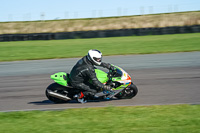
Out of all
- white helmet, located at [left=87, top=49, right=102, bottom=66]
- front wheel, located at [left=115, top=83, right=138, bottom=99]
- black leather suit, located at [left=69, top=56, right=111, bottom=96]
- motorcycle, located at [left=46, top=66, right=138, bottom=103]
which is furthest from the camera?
front wheel, located at [left=115, top=83, right=138, bottom=99]

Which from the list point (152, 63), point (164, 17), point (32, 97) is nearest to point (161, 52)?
point (152, 63)

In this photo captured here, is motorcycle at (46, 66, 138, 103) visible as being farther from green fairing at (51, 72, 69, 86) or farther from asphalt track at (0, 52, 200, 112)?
asphalt track at (0, 52, 200, 112)

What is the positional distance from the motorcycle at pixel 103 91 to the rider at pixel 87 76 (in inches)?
6.6

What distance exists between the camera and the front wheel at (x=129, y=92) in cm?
824

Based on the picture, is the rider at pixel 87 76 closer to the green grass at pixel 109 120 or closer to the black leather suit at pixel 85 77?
the black leather suit at pixel 85 77

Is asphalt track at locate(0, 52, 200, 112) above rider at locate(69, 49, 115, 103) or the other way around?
the other way around

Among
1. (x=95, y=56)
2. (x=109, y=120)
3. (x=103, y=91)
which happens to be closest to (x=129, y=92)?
(x=103, y=91)

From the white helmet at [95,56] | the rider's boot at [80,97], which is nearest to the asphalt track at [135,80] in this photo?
the rider's boot at [80,97]

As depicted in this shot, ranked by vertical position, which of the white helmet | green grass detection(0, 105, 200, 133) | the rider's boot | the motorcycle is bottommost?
green grass detection(0, 105, 200, 133)

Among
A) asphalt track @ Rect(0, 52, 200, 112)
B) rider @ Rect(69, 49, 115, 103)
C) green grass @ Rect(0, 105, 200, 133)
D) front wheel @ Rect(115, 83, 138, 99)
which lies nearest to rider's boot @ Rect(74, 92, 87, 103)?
rider @ Rect(69, 49, 115, 103)

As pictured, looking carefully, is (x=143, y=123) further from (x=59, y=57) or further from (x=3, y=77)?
(x=59, y=57)

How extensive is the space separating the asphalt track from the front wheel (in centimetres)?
15

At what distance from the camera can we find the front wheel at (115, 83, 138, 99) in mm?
8242

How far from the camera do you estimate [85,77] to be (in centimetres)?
807
